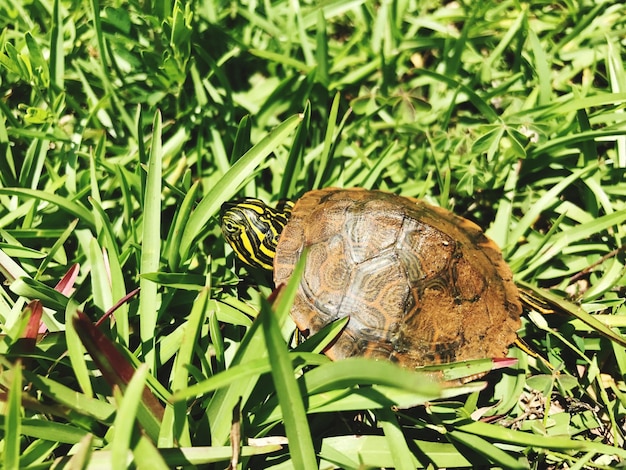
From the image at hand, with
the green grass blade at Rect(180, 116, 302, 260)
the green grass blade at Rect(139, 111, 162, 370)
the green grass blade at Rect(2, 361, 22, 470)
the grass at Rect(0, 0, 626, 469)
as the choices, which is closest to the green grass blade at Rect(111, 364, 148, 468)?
the grass at Rect(0, 0, 626, 469)

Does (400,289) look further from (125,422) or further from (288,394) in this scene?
(125,422)

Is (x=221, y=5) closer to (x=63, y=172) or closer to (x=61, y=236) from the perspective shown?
(x=63, y=172)

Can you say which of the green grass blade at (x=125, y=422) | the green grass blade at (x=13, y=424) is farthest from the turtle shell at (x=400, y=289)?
the green grass blade at (x=13, y=424)

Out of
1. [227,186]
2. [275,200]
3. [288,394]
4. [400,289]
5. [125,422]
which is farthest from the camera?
[275,200]

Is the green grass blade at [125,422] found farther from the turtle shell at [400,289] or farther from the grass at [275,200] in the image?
the turtle shell at [400,289]

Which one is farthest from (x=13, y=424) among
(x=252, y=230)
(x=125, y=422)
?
(x=252, y=230)

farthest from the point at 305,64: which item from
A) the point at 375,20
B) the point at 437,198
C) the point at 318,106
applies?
the point at 437,198
